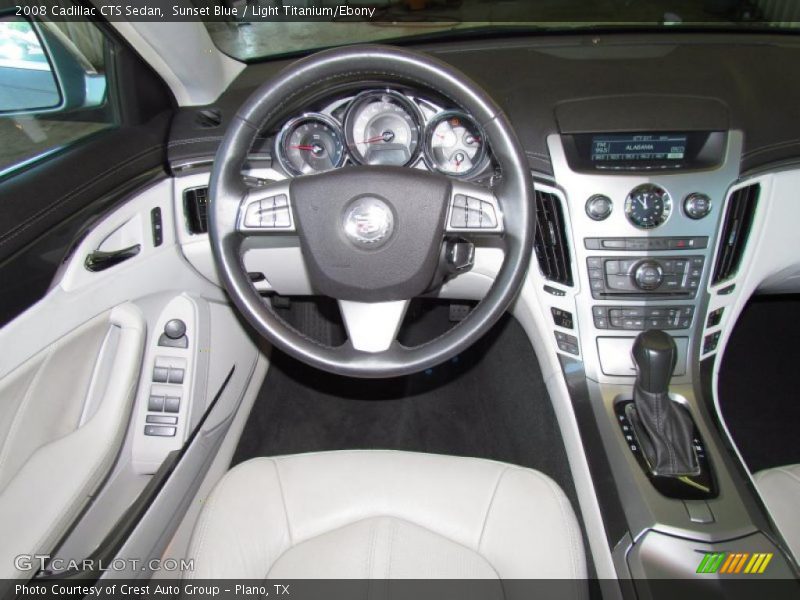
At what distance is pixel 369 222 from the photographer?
1202mm

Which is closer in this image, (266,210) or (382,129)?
(266,210)

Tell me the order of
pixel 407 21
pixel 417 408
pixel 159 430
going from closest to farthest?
1. pixel 159 430
2. pixel 407 21
3. pixel 417 408

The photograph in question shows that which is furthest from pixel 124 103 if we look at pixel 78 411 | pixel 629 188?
pixel 629 188

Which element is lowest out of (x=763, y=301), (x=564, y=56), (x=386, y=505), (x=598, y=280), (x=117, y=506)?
(x=117, y=506)

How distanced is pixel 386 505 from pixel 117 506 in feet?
2.41

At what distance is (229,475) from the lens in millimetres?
1323

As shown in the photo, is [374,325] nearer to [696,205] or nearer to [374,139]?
[374,139]

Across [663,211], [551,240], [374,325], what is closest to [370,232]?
[374,325]

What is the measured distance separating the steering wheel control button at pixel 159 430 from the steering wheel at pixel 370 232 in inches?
23.5

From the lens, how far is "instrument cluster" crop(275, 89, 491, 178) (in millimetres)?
1437

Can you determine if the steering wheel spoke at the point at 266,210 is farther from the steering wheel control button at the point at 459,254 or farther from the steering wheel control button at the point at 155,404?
the steering wheel control button at the point at 155,404

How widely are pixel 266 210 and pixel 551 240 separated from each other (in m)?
0.75

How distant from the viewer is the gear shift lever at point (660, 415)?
137cm

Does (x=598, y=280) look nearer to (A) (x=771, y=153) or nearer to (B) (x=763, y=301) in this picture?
(A) (x=771, y=153)
